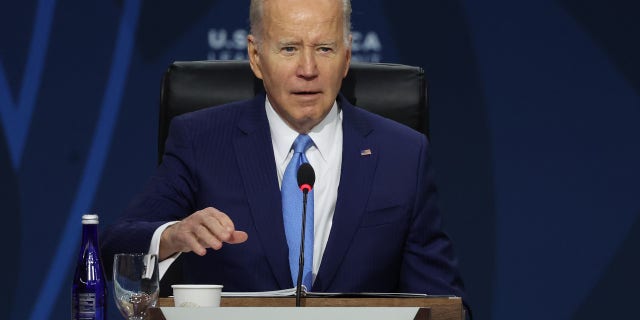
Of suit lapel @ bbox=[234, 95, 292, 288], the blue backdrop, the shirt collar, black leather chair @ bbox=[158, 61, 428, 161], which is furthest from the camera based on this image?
the blue backdrop

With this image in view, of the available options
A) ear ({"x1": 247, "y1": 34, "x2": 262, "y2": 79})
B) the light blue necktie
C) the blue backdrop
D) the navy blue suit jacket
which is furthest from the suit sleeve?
the blue backdrop

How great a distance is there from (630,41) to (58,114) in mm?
1959

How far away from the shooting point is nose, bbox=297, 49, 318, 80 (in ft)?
7.89

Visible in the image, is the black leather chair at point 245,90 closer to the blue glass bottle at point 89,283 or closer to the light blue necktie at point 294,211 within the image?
the light blue necktie at point 294,211

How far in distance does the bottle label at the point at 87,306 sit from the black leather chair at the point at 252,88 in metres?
0.92

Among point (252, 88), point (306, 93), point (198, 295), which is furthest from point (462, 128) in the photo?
point (198, 295)

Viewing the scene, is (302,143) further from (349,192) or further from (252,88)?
(252,88)

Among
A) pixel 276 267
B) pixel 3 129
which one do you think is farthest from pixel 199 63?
pixel 3 129

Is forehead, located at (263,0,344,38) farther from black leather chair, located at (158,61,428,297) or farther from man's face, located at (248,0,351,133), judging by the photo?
black leather chair, located at (158,61,428,297)

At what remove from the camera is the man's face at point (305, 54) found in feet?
7.93

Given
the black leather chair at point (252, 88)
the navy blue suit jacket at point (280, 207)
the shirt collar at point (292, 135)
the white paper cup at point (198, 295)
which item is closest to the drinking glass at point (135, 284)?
the white paper cup at point (198, 295)

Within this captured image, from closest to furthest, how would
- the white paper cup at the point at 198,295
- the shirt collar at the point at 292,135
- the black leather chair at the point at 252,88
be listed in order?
the white paper cup at the point at 198,295 → the shirt collar at the point at 292,135 → the black leather chair at the point at 252,88

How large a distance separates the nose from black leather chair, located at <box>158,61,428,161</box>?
241mm

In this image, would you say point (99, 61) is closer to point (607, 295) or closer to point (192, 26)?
point (192, 26)
